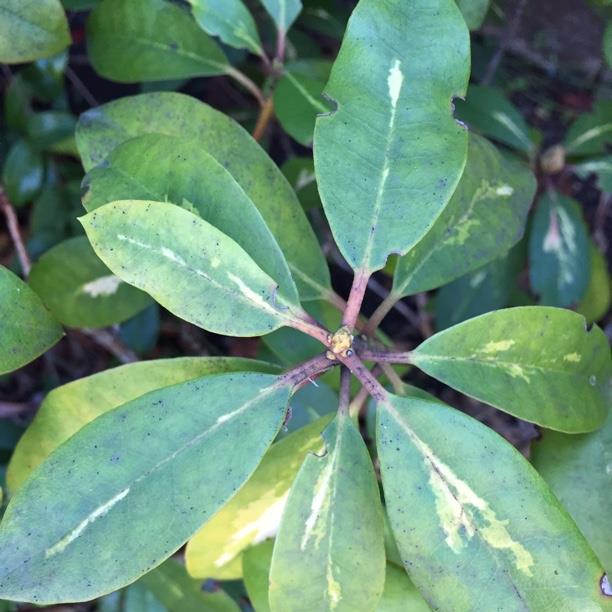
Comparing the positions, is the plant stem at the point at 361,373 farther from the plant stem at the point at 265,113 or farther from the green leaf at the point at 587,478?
the plant stem at the point at 265,113

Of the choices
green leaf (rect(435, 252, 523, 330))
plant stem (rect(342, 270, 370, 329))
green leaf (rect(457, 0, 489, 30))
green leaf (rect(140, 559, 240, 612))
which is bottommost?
green leaf (rect(140, 559, 240, 612))

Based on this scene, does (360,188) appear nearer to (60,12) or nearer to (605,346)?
(605,346)

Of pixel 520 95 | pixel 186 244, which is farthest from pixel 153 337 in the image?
pixel 520 95

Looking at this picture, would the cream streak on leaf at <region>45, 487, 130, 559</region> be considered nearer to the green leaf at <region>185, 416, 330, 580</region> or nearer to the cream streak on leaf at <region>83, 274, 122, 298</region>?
the green leaf at <region>185, 416, 330, 580</region>

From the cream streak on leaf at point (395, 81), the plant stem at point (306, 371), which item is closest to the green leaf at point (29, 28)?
the cream streak on leaf at point (395, 81)

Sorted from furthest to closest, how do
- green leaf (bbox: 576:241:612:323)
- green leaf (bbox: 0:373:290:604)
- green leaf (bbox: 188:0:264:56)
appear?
green leaf (bbox: 576:241:612:323)
green leaf (bbox: 188:0:264:56)
green leaf (bbox: 0:373:290:604)

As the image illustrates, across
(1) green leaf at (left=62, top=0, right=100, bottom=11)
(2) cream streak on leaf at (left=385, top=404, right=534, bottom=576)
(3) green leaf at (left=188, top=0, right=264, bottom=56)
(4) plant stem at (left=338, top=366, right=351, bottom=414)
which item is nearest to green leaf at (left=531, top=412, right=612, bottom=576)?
(2) cream streak on leaf at (left=385, top=404, right=534, bottom=576)

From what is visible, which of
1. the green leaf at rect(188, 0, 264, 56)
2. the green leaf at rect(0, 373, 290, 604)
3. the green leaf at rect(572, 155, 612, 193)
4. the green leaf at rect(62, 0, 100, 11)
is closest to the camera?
the green leaf at rect(0, 373, 290, 604)

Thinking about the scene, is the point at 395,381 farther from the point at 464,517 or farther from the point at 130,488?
the point at 130,488
